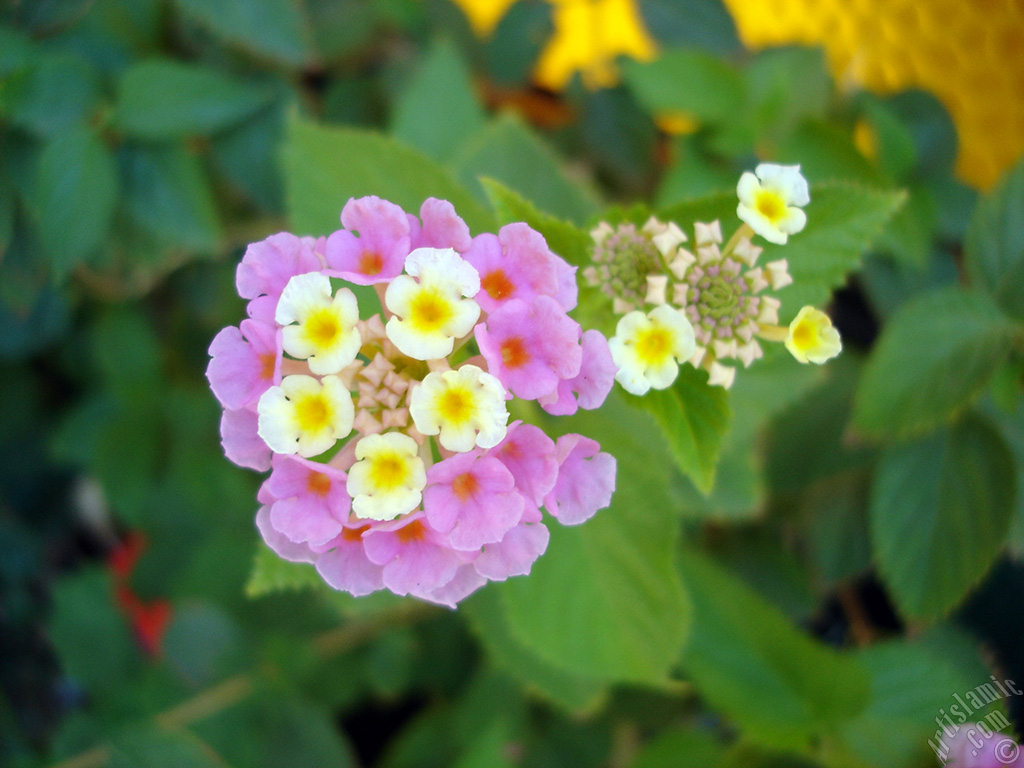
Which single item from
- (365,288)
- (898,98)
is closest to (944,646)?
(898,98)

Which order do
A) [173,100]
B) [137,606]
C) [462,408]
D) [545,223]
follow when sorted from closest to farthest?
[462,408]
[545,223]
[173,100]
[137,606]

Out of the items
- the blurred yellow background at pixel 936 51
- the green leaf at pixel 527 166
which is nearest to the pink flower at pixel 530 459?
the green leaf at pixel 527 166

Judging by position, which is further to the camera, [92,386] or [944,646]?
[92,386]

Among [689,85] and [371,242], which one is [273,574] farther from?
[689,85]

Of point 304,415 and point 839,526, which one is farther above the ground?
point 304,415

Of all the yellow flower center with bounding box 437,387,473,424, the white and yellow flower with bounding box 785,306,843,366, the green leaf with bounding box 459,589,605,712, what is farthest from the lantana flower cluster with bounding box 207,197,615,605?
the green leaf with bounding box 459,589,605,712

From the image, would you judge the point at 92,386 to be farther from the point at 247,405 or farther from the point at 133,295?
the point at 247,405

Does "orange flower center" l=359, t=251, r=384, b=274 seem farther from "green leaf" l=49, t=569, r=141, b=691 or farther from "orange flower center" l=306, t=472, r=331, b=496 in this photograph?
"green leaf" l=49, t=569, r=141, b=691

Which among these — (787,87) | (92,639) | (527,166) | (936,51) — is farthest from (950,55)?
(92,639)
